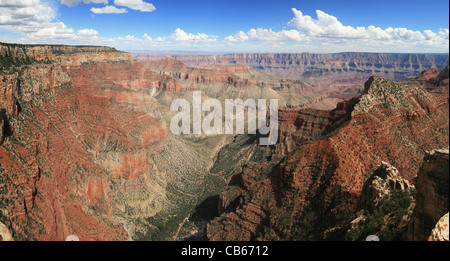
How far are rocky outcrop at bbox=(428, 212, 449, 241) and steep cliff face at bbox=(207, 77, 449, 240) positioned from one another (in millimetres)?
16879

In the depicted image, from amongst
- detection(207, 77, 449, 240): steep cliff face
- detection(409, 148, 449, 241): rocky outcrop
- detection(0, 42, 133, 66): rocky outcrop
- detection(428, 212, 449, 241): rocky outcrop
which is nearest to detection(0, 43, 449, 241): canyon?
detection(207, 77, 449, 240): steep cliff face

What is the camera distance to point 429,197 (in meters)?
21.2

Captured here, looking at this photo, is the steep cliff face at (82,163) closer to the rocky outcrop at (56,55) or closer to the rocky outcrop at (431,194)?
the rocky outcrop at (56,55)

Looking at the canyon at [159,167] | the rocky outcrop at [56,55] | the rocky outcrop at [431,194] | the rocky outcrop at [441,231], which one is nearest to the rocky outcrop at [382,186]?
the canyon at [159,167]

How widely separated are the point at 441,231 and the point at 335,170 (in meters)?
28.1

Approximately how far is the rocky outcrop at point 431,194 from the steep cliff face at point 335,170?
46.9ft

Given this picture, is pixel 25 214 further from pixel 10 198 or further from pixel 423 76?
Result: pixel 423 76

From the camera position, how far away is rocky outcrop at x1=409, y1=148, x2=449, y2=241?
66.6 feet

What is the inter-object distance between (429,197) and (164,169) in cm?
8331

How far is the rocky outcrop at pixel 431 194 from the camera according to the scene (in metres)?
20.3

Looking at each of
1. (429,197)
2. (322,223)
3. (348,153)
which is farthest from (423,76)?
(429,197)

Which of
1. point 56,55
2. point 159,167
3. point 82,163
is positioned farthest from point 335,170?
point 56,55

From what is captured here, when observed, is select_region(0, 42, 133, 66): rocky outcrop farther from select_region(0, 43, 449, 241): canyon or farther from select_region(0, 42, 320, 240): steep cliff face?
select_region(0, 43, 449, 241): canyon
